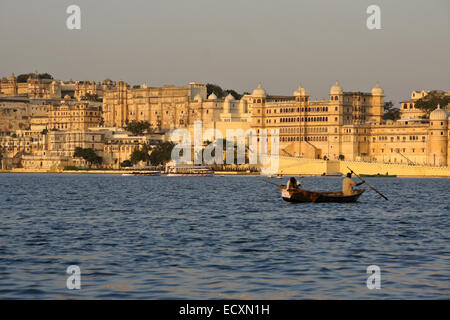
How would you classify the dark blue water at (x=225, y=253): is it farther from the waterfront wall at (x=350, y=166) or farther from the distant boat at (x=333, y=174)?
the distant boat at (x=333, y=174)

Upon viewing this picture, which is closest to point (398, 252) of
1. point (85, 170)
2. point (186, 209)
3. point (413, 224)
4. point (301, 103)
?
point (413, 224)

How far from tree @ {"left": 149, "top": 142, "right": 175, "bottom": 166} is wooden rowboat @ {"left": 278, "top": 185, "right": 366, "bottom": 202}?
430ft

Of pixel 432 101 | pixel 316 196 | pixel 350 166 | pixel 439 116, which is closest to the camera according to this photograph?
pixel 316 196

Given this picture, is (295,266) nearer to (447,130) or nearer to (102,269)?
(102,269)

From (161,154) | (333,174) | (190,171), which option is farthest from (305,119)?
(161,154)

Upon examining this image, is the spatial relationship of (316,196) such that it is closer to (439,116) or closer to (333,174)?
(333,174)

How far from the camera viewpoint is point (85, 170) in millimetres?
197000

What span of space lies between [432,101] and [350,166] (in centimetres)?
3834

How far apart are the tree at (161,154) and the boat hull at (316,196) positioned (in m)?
131

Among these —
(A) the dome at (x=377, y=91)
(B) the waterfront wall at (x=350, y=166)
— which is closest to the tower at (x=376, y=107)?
(A) the dome at (x=377, y=91)

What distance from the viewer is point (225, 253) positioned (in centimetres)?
3130

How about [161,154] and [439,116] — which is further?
[161,154]

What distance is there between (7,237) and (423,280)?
18297 millimetres

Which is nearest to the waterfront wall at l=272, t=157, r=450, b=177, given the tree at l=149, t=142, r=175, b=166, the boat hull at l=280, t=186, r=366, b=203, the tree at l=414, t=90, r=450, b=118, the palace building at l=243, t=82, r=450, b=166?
the palace building at l=243, t=82, r=450, b=166
